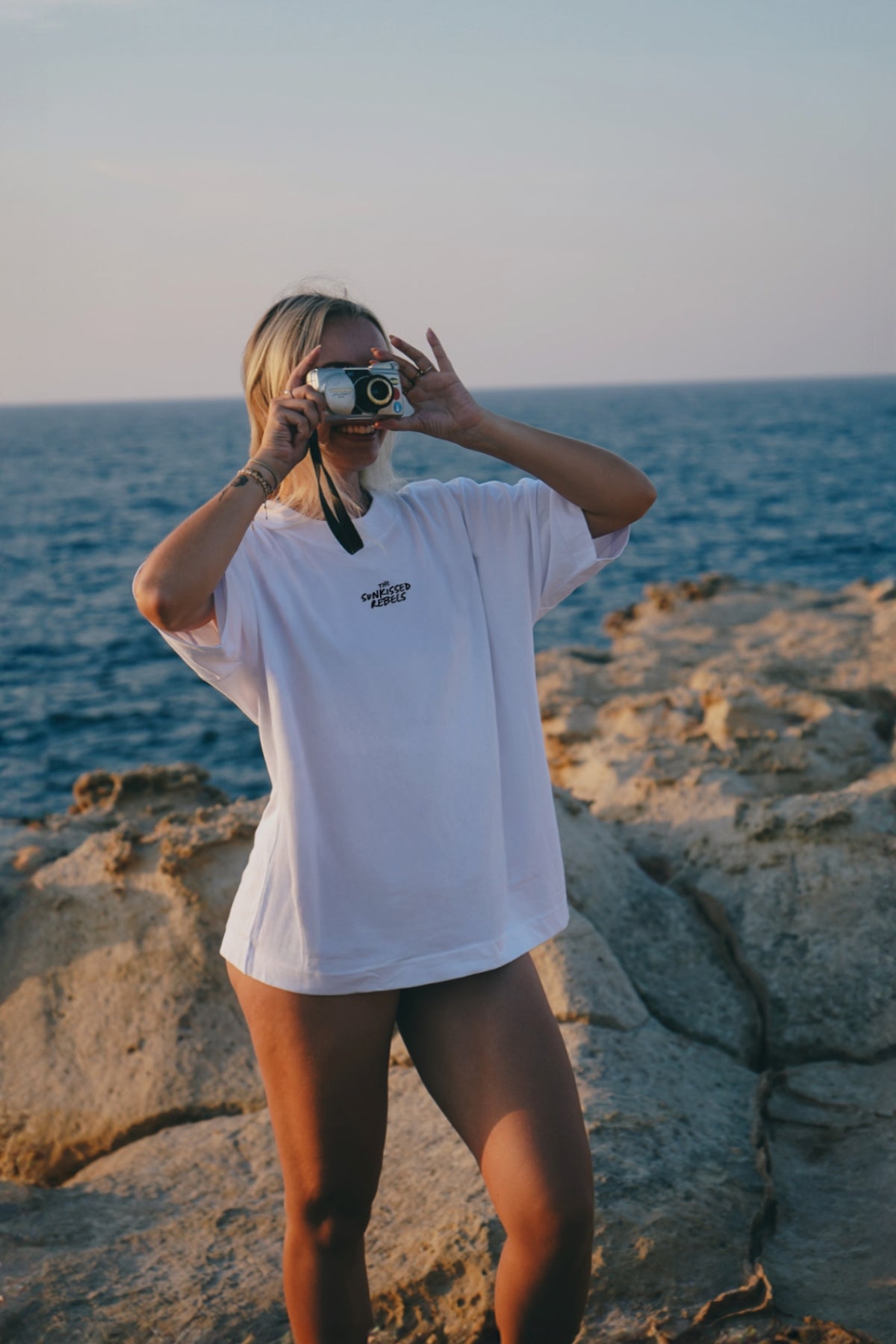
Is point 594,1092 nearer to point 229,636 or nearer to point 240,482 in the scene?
point 229,636

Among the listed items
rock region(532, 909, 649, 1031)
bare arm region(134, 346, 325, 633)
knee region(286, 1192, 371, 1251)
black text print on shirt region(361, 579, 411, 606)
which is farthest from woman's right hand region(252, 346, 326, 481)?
rock region(532, 909, 649, 1031)

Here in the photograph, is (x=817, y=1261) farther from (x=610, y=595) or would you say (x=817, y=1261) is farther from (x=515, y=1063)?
(x=610, y=595)

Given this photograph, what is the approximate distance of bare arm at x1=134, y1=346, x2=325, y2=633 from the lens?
2.12 meters

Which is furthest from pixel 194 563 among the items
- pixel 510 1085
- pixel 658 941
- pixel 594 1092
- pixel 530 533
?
pixel 658 941

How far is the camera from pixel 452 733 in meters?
2.26

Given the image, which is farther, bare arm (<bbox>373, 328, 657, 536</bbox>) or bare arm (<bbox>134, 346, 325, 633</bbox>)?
bare arm (<bbox>373, 328, 657, 536</bbox>)

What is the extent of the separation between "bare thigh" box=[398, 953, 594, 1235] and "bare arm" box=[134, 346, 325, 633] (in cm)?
85

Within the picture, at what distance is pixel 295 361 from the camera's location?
2.42 meters

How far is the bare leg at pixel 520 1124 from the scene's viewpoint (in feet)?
6.86

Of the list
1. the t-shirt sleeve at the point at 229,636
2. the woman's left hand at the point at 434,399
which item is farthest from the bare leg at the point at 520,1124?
the woman's left hand at the point at 434,399

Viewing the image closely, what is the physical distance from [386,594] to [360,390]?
410mm

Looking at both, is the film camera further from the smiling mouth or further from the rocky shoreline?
the rocky shoreline

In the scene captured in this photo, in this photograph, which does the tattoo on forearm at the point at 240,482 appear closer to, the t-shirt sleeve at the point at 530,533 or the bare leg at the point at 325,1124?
the t-shirt sleeve at the point at 530,533

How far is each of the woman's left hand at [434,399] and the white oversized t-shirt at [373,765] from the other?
0.24 metres
